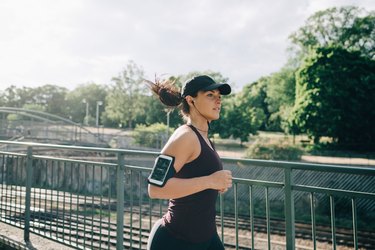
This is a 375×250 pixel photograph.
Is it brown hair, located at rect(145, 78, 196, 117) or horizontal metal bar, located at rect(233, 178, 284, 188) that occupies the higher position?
brown hair, located at rect(145, 78, 196, 117)

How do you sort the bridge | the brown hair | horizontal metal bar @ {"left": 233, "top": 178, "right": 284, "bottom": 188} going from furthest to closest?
the bridge, horizontal metal bar @ {"left": 233, "top": 178, "right": 284, "bottom": 188}, the brown hair

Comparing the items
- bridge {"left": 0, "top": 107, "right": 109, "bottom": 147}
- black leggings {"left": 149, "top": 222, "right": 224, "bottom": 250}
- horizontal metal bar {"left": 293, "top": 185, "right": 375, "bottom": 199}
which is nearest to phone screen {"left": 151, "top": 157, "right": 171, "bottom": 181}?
black leggings {"left": 149, "top": 222, "right": 224, "bottom": 250}

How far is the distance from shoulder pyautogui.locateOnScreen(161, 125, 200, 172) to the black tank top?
0.04m

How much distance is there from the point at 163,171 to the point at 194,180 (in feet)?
0.63

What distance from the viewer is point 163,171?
1983 mm

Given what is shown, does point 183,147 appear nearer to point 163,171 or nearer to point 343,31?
point 163,171

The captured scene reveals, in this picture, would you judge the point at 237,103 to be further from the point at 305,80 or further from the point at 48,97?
the point at 48,97

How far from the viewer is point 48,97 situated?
379ft

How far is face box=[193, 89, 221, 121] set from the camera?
222 centimetres

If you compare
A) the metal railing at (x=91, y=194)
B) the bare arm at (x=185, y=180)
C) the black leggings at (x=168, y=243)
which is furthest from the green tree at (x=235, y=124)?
the bare arm at (x=185, y=180)

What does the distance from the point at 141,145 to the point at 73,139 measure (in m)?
6.51

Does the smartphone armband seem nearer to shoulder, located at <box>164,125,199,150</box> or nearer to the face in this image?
shoulder, located at <box>164,125,199,150</box>

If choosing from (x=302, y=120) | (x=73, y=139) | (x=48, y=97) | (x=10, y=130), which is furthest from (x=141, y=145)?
(x=48, y=97)

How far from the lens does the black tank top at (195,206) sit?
208 centimetres
